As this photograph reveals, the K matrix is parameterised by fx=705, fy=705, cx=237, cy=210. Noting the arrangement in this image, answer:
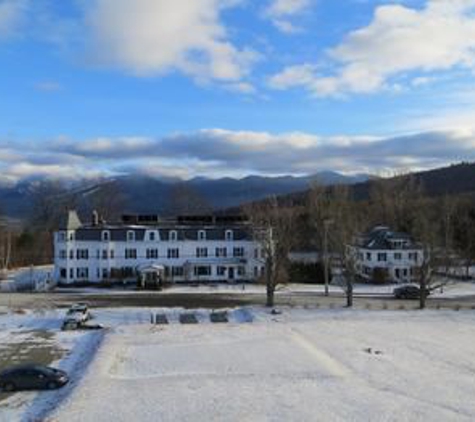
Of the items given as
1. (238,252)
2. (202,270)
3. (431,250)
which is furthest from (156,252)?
(431,250)

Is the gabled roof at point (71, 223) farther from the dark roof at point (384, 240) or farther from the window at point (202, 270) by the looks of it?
the dark roof at point (384, 240)

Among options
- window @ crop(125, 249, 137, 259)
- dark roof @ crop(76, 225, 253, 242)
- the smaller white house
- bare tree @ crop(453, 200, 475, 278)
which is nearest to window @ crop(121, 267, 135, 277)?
window @ crop(125, 249, 137, 259)

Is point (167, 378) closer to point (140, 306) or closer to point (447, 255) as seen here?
point (140, 306)

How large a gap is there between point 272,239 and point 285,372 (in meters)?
36.6

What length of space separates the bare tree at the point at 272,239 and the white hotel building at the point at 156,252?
2.24 m

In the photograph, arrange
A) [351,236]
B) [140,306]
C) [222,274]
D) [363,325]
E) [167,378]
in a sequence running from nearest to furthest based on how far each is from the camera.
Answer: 1. [167,378]
2. [363,325]
3. [140,306]
4. [351,236]
5. [222,274]

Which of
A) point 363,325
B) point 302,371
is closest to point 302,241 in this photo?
point 363,325

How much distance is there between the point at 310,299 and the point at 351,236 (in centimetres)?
956

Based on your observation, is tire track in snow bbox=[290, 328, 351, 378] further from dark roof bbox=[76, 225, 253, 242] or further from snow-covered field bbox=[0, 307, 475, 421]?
dark roof bbox=[76, 225, 253, 242]

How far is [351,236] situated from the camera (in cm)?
7200

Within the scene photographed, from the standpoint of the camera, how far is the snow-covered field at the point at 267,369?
2953cm

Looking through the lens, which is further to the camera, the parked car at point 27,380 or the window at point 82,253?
the window at point 82,253

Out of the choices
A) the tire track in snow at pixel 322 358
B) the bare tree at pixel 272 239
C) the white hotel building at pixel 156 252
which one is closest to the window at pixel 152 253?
the white hotel building at pixel 156 252

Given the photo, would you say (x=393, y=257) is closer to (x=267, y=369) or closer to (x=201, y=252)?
(x=201, y=252)
